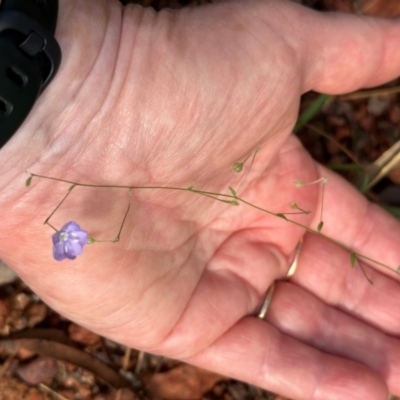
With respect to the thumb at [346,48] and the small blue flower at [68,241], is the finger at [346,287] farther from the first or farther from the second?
the small blue flower at [68,241]

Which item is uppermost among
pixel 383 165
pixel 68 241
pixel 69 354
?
pixel 68 241

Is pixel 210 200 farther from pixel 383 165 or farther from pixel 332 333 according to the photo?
pixel 383 165

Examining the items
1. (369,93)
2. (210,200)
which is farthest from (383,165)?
(210,200)

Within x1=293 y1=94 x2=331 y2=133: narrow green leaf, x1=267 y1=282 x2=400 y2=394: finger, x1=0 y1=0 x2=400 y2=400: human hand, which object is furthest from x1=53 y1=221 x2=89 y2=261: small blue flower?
x1=293 y1=94 x2=331 y2=133: narrow green leaf

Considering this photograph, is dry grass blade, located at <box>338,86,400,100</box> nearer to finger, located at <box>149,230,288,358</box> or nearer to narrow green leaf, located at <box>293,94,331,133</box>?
narrow green leaf, located at <box>293,94,331,133</box>

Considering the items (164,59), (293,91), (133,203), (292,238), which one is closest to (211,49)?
(164,59)

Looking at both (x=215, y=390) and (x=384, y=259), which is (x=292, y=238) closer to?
(x=384, y=259)
